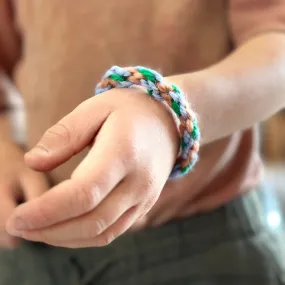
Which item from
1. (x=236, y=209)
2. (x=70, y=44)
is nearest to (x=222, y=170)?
(x=236, y=209)

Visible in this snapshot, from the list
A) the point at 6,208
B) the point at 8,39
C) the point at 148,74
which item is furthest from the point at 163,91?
the point at 8,39

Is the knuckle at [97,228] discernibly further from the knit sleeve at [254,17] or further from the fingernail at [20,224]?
the knit sleeve at [254,17]

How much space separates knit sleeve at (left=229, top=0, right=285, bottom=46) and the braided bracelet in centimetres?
13

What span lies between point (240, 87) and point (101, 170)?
139 millimetres

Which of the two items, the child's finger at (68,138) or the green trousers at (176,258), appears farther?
the green trousers at (176,258)

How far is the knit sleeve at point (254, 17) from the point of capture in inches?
14.5

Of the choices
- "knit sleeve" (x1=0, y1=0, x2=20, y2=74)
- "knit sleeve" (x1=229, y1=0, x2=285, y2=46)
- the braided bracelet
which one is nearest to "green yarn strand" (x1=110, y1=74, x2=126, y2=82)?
the braided bracelet

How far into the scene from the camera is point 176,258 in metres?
0.41

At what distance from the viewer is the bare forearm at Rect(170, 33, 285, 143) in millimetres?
310

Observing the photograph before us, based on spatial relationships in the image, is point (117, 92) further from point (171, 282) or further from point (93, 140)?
point (171, 282)

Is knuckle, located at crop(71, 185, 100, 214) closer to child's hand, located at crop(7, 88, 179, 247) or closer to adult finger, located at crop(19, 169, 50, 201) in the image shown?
child's hand, located at crop(7, 88, 179, 247)

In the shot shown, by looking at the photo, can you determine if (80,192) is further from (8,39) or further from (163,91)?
(8,39)

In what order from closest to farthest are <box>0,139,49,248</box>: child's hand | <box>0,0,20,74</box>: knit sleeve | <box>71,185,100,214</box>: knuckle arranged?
<box>71,185,100,214</box>: knuckle
<box>0,139,49,248</box>: child's hand
<box>0,0,20,74</box>: knit sleeve

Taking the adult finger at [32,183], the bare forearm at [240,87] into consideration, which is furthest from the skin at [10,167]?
the bare forearm at [240,87]
